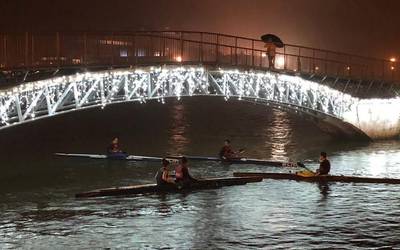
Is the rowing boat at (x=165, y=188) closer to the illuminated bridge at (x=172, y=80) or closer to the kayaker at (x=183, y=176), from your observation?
the kayaker at (x=183, y=176)

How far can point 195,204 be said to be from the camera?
27203mm

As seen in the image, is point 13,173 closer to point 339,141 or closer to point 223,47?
point 223,47

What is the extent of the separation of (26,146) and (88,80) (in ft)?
51.0

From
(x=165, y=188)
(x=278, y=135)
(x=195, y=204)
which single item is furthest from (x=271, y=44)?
(x=195, y=204)

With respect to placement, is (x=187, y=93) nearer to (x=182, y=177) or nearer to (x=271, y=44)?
(x=271, y=44)

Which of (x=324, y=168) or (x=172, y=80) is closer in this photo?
(x=324, y=168)

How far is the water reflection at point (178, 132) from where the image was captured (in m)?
46.8

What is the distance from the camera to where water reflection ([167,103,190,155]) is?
4675 cm

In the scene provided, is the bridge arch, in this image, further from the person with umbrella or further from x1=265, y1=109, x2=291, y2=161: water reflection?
x1=265, y1=109, x2=291, y2=161: water reflection

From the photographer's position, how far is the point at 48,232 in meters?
22.3

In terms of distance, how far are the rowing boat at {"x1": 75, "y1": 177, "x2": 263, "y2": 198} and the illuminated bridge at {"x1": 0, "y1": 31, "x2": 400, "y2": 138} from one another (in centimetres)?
646

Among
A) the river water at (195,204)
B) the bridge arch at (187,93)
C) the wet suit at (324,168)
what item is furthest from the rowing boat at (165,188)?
the bridge arch at (187,93)

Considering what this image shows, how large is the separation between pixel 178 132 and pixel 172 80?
60.5 ft

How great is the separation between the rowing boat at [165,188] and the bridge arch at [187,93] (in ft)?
21.3
